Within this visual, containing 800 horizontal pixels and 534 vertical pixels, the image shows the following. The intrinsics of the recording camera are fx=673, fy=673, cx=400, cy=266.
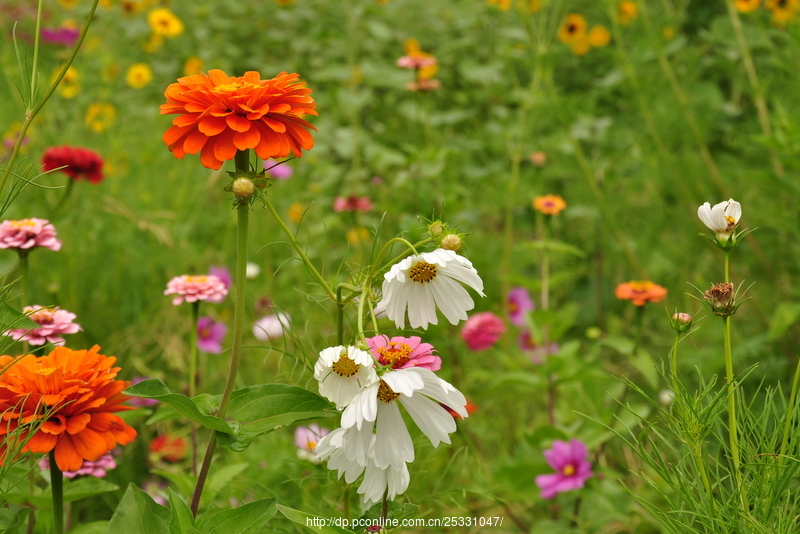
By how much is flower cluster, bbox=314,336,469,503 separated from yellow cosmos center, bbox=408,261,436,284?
0.06 meters

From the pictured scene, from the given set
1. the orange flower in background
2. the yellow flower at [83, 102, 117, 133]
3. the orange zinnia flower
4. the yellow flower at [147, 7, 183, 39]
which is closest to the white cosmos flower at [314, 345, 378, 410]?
the orange zinnia flower

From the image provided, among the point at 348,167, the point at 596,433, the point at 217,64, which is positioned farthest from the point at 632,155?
the point at 217,64

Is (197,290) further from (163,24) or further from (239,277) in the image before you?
(163,24)

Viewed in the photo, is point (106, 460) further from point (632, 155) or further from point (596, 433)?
point (632, 155)

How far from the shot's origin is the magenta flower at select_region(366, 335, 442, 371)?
0.57 metres

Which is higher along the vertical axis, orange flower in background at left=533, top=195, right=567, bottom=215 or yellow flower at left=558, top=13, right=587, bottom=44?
yellow flower at left=558, top=13, right=587, bottom=44

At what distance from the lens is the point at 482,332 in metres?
1.38

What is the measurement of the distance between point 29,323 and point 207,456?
0.27 metres

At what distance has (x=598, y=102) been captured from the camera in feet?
9.30

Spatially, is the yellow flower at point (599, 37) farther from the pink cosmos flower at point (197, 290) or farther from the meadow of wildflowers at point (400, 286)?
the pink cosmos flower at point (197, 290)

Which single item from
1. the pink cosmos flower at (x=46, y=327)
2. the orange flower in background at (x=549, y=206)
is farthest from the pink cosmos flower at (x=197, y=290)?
the orange flower in background at (x=549, y=206)

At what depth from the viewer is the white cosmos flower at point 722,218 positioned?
0.60 m

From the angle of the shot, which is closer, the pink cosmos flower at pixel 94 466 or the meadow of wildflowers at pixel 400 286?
the meadow of wildflowers at pixel 400 286

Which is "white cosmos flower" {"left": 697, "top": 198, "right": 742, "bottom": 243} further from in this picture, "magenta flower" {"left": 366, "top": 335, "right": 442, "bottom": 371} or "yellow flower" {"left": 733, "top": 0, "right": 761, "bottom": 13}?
"yellow flower" {"left": 733, "top": 0, "right": 761, "bottom": 13}
